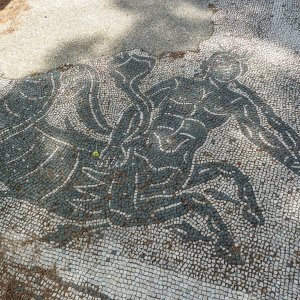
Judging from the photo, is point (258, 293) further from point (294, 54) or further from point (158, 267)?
point (294, 54)

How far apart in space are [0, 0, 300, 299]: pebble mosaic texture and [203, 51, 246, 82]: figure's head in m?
0.04

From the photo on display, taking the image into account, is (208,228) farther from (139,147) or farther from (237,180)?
(139,147)

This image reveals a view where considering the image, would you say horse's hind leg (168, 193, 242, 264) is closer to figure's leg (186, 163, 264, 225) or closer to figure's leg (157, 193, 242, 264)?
figure's leg (157, 193, 242, 264)

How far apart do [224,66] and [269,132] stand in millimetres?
2130

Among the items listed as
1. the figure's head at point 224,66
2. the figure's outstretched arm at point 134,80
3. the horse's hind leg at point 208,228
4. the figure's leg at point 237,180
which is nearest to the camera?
the horse's hind leg at point 208,228

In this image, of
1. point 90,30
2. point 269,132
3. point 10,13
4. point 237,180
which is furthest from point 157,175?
point 10,13

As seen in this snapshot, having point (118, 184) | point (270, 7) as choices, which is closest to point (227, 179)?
point (118, 184)

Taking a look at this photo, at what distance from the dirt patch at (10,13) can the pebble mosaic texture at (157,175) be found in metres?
2.48

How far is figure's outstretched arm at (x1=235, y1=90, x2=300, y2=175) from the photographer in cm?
600

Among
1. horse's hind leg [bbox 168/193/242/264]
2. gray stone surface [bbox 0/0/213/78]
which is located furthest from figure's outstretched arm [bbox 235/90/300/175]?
gray stone surface [bbox 0/0/213/78]

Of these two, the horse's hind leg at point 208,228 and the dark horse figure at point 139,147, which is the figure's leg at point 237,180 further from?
the horse's hind leg at point 208,228

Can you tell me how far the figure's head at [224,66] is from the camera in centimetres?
755

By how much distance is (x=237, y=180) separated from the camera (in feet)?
18.8

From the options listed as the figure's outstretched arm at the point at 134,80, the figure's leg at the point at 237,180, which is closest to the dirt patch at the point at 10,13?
the figure's outstretched arm at the point at 134,80
